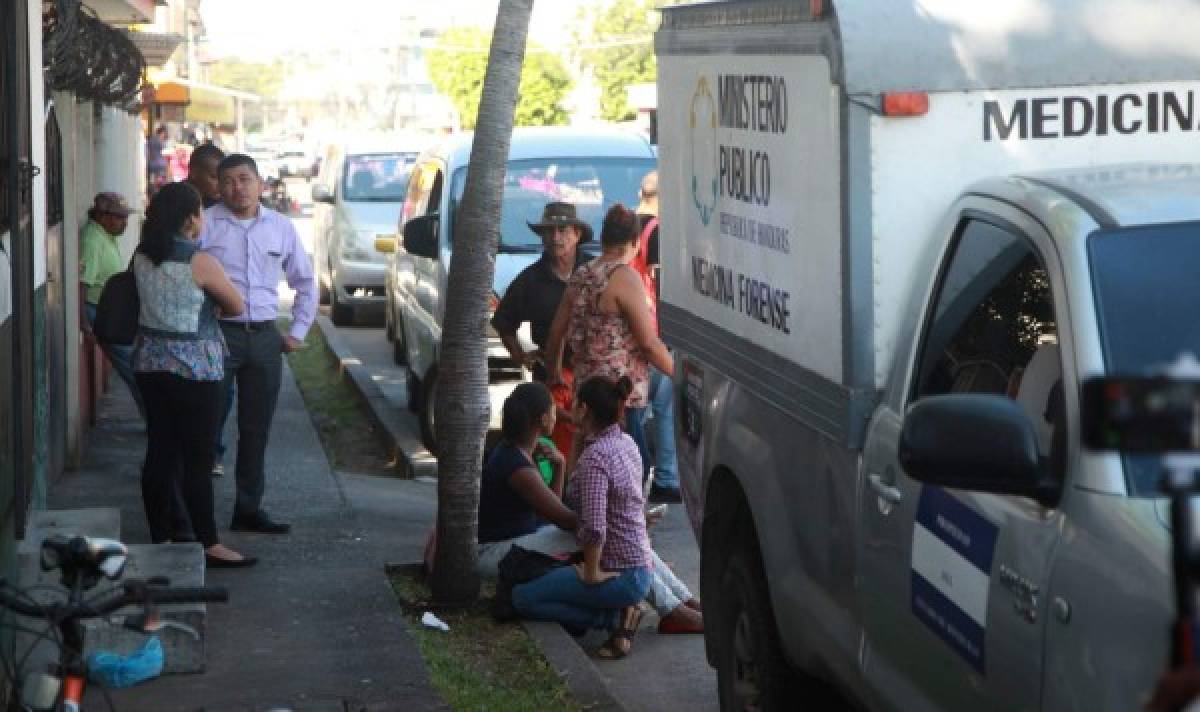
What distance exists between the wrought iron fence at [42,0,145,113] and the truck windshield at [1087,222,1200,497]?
6.79m

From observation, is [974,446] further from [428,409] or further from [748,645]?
[428,409]

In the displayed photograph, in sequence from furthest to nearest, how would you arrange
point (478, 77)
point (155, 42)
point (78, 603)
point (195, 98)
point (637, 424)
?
point (478, 77) → point (195, 98) → point (155, 42) → point (637, 424) → point (78, 603)

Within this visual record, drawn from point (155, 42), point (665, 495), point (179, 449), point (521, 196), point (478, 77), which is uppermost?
point (478, 77)

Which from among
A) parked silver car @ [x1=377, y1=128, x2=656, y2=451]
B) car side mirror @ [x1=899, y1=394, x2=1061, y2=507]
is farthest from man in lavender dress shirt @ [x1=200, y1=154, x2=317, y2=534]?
car side mirror @ [x1=899, y1=394, x2=1061, y2=507]

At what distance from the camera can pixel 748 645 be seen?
6203mm

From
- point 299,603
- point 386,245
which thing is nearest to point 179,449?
point 299,603

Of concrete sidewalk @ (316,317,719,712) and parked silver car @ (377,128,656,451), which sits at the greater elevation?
parked silver car @ (377,128,656,451)

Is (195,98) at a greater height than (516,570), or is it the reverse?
(195,98)

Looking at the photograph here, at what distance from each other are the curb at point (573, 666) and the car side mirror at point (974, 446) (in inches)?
134

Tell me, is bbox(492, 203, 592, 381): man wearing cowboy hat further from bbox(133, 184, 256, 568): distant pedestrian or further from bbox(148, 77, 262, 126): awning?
bbox(148, 77, 262, 126): awning

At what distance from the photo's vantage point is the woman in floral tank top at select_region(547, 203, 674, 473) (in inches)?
396

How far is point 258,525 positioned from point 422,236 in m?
3.66

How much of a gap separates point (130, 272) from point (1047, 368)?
16.9 ft

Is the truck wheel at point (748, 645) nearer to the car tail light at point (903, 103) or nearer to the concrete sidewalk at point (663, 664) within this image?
the concrete sidewalk at point (663, 664)
